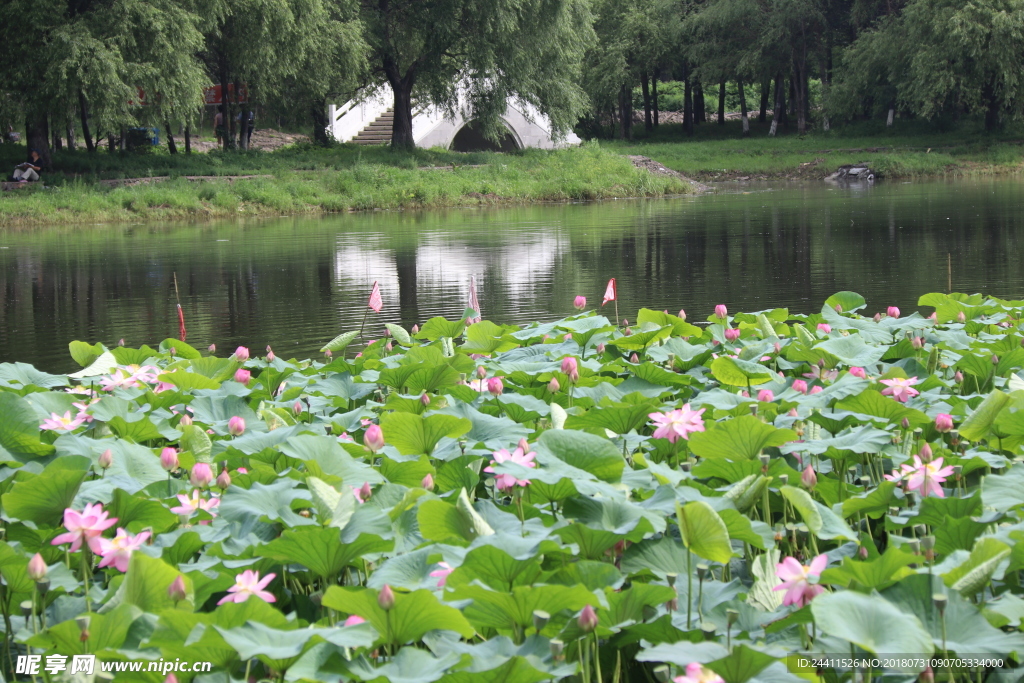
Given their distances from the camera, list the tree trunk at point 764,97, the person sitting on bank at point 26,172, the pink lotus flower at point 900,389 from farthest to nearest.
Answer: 1. the tree trunk at point 764,97
2. the person sitting on bank at point 26,172
3. the pink lotus flower at point 900,389

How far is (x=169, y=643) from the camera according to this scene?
1828 millimetres

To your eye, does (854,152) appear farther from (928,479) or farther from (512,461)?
(512,461)

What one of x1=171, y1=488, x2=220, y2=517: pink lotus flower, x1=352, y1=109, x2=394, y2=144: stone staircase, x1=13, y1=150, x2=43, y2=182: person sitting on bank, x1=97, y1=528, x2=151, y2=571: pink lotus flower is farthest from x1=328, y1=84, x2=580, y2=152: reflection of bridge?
x1=97, y1=528, x2=151, y2=571: pink lotus flower

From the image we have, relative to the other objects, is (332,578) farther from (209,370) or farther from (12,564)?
(209,370)

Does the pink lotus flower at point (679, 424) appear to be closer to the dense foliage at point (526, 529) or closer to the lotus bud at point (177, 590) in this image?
the dense foliage at point (526, 529)

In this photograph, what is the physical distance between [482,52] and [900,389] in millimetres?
29607

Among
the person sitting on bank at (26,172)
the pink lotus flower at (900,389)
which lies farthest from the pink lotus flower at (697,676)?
the person sitting on bank at (26,172)

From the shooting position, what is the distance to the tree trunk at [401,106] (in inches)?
1361

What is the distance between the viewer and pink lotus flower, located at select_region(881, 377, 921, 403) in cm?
347

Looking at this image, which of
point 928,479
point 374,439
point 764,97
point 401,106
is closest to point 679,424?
point 928,479

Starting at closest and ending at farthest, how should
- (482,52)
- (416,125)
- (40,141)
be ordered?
(40,141)
(482,52)
(416,125)

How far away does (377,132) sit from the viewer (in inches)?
1692

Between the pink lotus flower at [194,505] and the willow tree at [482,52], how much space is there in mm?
29687

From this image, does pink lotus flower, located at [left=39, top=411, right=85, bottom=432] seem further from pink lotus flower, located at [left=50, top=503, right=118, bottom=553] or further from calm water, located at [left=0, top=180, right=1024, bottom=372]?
calm water, located at [left=0, top=180, right=1024, bottom=372]
